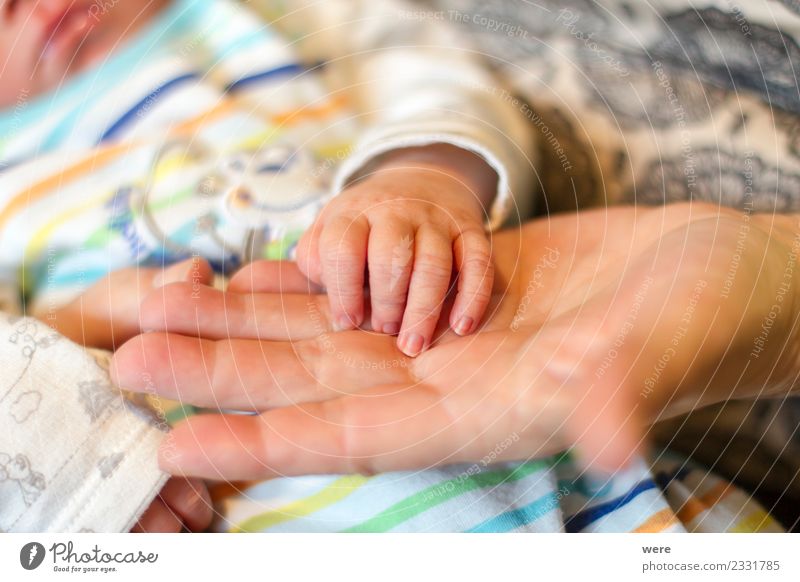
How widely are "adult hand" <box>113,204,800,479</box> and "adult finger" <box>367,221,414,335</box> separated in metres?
0.01

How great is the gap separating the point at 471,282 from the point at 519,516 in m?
0.10

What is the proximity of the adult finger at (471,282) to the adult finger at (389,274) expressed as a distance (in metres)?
0.02

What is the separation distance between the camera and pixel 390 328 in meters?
0.32

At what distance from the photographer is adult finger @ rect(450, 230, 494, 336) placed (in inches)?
12.7

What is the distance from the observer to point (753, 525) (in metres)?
0.34

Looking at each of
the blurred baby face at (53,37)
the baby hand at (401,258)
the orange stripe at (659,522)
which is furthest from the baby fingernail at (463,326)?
the blurred baby face at (53,37)

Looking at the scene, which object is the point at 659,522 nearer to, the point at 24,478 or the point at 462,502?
the point at 462,502

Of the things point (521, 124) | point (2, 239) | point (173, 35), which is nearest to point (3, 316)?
point (2, 239)

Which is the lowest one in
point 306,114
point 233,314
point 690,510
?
point 690,510

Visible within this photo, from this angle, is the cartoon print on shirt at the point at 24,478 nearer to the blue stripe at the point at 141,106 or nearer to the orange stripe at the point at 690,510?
the blue stripe at the point at 141,106

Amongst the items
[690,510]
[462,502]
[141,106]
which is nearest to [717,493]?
[690,510]
